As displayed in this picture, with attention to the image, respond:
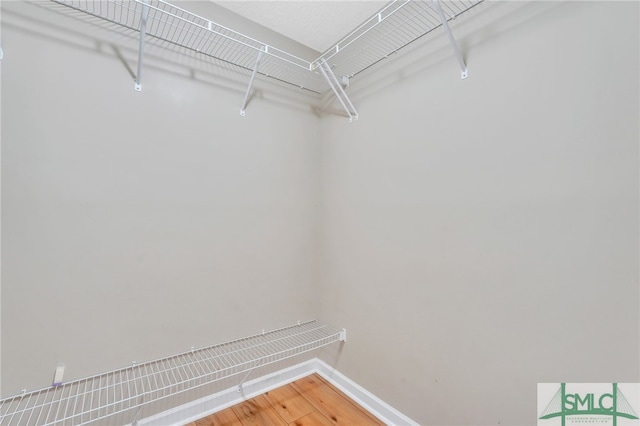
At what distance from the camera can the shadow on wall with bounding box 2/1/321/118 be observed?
1112 mm

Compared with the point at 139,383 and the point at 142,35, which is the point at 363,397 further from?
the point at 142,35

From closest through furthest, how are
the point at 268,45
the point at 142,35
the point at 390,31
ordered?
the point at 142,35
the point at 390,31
the point at 268,45

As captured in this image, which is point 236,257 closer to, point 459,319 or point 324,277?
point 324,277

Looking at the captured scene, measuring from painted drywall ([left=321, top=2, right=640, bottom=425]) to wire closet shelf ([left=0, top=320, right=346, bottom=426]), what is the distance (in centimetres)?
55

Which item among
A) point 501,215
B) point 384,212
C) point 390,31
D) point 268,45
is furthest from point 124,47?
point 501,215

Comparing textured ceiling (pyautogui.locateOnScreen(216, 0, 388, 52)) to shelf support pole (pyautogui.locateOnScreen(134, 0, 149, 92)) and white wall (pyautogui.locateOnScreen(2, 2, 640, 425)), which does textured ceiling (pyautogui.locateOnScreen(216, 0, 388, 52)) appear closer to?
white wall (pyautogui.locateOnScreen(2, 2, 640, 425))

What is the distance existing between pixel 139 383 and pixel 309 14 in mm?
2181

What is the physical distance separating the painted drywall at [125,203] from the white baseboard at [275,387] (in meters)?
0.32

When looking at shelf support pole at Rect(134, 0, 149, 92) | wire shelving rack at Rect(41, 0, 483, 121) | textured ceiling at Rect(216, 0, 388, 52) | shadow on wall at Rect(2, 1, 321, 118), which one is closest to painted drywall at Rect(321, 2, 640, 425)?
wire shelving rack at Rect(41, 0, 483, 121)

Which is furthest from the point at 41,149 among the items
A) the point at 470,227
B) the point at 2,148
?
the point at 470,227

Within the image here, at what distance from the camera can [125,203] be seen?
1289 millimetres

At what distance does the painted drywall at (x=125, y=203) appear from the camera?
1.09 metres

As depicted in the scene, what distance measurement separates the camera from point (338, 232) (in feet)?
6.06

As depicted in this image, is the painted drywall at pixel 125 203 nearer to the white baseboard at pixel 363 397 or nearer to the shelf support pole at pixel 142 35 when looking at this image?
the shelf support pole at pixel 142 35
